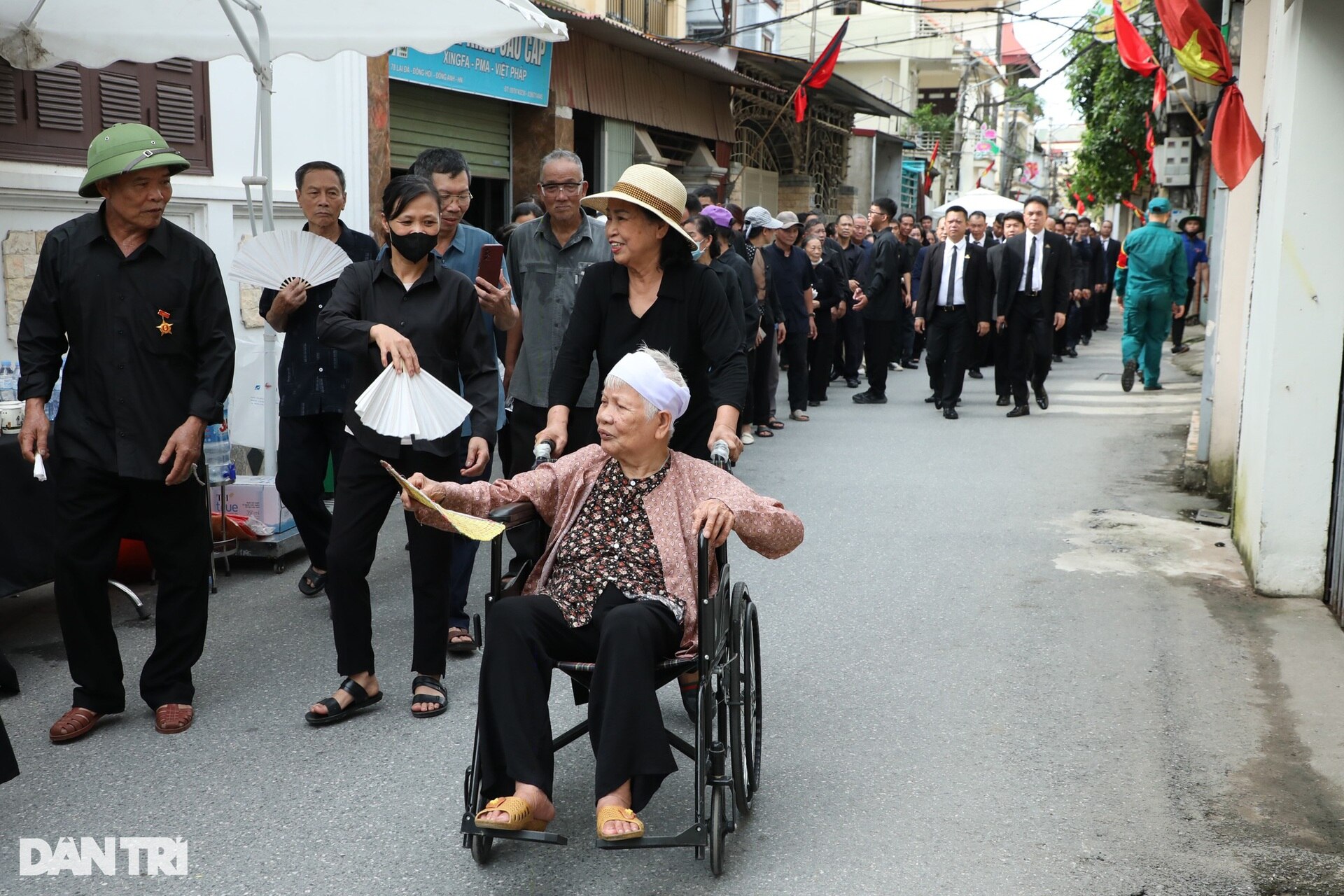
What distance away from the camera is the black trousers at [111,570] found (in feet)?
15.1

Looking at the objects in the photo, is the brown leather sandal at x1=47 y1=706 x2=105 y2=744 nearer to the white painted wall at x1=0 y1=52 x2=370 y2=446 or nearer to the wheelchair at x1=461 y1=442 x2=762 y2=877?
the wheelchair at x1=461 y1=442 x2=762 y2=877

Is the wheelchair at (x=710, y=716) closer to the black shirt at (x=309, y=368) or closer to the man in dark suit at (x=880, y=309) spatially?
the black shirt at (x=309, y=368)

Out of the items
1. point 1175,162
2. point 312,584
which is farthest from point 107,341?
point 1175,162

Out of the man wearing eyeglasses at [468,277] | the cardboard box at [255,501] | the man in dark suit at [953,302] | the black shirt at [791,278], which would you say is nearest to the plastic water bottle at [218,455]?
the cardboard box at [255,501]

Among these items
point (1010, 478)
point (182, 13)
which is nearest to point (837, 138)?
point (1010, 478)

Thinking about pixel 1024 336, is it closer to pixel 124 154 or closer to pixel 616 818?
pixel 124 154

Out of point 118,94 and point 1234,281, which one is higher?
point 118,94

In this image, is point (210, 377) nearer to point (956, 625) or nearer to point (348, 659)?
point (348, 659)

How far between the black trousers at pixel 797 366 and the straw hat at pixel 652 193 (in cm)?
778

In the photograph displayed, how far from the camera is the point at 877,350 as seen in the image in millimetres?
13984

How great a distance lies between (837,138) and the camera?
30.0 metres

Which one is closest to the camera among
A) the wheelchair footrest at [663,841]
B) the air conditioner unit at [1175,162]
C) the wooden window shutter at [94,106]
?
the wheelchair footrest at [663,841]

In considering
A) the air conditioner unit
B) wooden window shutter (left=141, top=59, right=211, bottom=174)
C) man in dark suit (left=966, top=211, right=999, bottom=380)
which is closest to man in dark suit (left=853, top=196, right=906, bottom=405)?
man in dark suit (left=966, top=211, right=999, bottom=380)

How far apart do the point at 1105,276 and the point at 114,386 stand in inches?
837
